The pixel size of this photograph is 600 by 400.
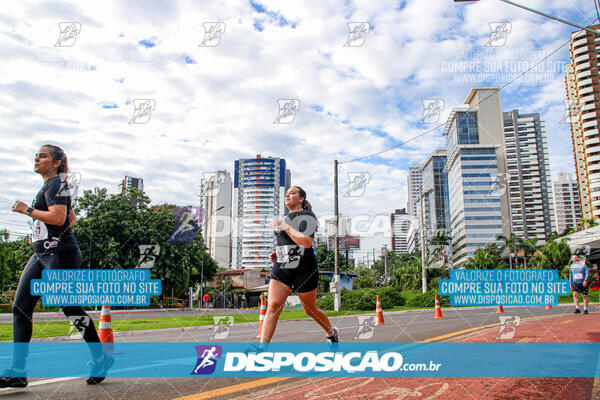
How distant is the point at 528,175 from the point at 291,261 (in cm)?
20657

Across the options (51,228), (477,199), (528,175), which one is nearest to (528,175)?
(528,175)

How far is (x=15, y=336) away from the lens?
3.18 meters

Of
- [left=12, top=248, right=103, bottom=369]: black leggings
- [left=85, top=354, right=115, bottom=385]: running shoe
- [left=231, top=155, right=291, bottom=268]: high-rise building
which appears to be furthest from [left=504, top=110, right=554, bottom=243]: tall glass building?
[left=12, top=248, right=103, bottom=369]: black leggings

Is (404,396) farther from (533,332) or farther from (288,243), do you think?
(533,332)

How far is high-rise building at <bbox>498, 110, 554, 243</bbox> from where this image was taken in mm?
179000

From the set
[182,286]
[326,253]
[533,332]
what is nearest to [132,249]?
[182,286]

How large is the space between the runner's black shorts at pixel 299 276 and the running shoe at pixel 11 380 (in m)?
2.00

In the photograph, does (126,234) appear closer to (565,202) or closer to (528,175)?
(528,175)

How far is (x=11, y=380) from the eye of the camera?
311 cm

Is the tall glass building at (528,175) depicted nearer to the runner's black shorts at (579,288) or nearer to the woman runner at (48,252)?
the runner's black shorts at (579,288)

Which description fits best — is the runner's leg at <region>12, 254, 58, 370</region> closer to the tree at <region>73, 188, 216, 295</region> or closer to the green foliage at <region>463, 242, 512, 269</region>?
the tree at <region>73, 188, 216, 295</region>

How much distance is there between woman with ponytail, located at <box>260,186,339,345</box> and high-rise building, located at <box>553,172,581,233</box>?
209466 mm

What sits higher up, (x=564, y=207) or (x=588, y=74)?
(x=588, y=74)

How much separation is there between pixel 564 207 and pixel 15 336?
21495cm
